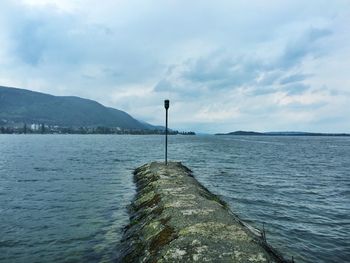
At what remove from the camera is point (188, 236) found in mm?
12266

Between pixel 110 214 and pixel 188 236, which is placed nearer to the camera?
Answer: pixel 188 236

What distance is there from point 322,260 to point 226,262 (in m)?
7.33

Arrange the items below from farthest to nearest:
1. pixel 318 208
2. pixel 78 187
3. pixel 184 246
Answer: pixel 78 187 → pixel 318 208 → pixel 184 246

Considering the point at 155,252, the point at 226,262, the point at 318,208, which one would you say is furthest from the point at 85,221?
the point at 318,208

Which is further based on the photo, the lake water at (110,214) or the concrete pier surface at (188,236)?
the lake water at (110,214)

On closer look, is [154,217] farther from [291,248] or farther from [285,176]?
[285,176]

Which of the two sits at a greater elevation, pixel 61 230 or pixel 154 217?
pixel 154 217

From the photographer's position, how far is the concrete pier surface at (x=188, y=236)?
10.8m

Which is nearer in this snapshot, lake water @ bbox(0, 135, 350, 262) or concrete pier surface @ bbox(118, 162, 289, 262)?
concrete pier surface @ bbox(118, 162, 289, 262)

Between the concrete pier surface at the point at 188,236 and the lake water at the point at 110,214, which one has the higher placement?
the concrete pier surface at the point at 188,236

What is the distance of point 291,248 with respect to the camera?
635 inches

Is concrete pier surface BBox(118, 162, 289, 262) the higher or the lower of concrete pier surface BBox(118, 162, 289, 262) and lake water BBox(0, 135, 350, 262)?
the higher

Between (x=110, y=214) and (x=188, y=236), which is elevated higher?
(x=188, y=236)

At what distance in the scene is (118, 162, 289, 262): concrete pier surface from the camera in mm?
10797
